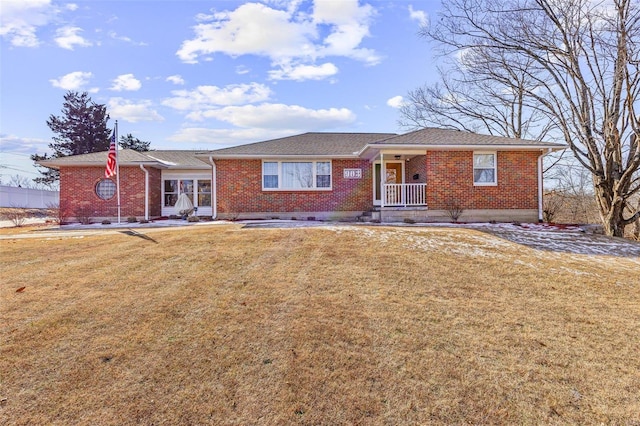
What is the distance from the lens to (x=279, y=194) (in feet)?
49.4

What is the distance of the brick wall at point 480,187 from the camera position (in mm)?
13672

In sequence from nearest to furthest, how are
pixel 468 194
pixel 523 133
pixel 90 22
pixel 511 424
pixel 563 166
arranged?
pixel 511 424 → pixel 90 22 → pixel 468 194 → pixel 563 166 → pixel 523 133

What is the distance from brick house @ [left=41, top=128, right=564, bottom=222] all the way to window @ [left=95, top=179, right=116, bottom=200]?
41 mm

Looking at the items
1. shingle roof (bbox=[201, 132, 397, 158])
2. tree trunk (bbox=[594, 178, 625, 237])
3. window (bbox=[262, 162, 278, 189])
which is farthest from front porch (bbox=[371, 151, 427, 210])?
tree trunk (bbox=[594, 178, 625, 237])

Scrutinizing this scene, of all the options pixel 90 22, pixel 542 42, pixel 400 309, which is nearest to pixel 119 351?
pixel 400 309

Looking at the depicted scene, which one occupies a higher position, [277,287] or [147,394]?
[277,287]

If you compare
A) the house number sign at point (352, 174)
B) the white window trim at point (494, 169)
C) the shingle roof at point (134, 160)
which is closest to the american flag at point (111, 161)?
the shingle roof at point (134, 160)

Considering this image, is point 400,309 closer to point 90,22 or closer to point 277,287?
point 277,287

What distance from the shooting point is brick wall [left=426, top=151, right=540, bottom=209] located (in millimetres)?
13672

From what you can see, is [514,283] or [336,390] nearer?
[336,390]

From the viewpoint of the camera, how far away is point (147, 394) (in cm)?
295

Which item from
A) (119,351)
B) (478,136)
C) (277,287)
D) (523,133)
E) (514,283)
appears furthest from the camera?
(523,133)

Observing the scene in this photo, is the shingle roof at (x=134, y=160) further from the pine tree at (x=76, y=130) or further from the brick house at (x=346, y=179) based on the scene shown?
the pine tree at (x=76, y=130)

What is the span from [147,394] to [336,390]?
1566 millimetres
